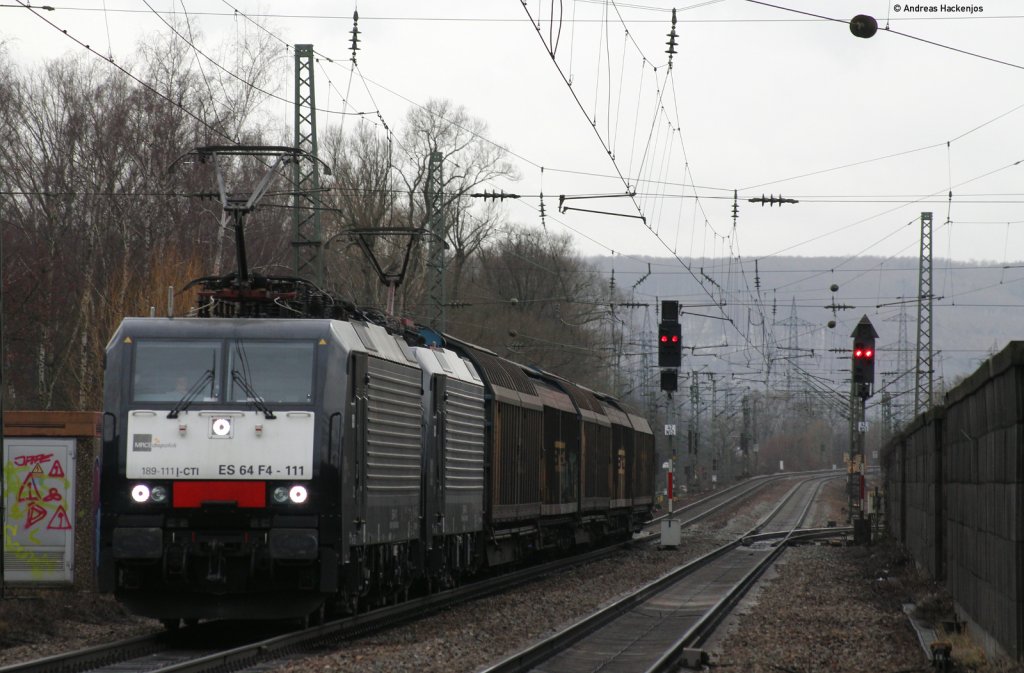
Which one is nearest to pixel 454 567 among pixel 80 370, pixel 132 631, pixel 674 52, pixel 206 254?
pixel 132 631

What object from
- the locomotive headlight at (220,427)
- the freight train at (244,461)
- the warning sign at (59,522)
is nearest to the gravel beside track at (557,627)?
the warning sign at (59,522)

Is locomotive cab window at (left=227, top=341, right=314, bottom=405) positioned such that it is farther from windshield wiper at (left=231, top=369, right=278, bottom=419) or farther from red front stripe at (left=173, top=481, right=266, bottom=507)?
red front stripe at (left=173, top=481, right=266, bottom=507)

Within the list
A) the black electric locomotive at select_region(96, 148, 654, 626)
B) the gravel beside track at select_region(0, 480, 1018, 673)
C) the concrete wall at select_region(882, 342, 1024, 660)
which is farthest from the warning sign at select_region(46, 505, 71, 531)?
the concrete wall at select_region(882, 342, 1024, 660)

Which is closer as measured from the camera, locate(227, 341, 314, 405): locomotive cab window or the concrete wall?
the concrete wall

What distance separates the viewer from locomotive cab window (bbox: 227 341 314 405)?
1366 cm

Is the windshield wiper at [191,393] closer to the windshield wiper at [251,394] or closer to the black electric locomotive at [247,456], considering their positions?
the black electric locomotive at [247,456]

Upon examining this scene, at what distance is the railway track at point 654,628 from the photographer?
1360 centimetres

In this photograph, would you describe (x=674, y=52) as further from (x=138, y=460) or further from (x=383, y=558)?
(x=138, y=460)

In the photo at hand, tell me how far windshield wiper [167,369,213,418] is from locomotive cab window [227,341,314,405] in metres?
0.20

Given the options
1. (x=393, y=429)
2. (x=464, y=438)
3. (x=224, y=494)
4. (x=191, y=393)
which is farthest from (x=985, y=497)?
(x=464, y=438)

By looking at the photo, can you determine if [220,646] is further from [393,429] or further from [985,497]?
[985,497]

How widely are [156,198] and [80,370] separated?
7864 millimetres

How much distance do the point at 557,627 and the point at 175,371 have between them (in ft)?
18.1

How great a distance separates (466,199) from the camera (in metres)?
62.6
